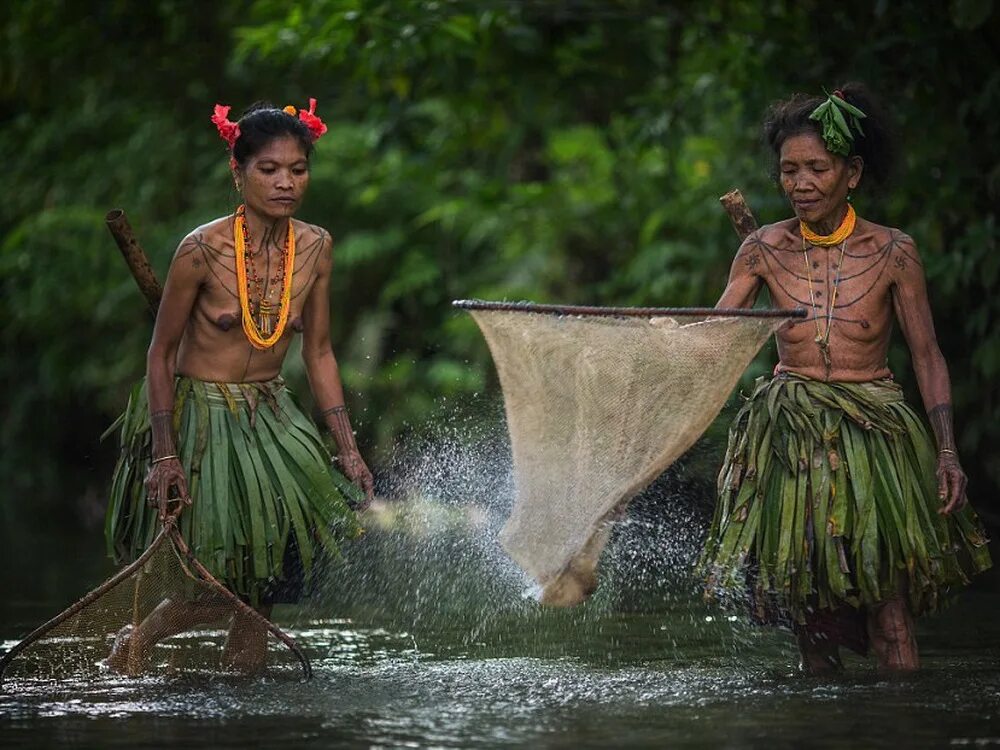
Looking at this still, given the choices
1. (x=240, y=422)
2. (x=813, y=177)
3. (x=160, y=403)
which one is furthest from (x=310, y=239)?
(x=813, y=177)

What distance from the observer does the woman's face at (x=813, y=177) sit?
5.60 metres

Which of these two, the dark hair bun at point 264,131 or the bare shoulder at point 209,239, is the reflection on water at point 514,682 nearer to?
the bare shoulder at point 209,239

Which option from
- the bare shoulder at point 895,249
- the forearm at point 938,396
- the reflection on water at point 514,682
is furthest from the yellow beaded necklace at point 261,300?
the forearm at point 938,396

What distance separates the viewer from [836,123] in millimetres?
5590

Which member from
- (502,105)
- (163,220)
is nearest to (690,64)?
(502,105)

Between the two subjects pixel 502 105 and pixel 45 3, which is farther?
pixel 45 3

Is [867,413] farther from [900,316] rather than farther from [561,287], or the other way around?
[561,287]

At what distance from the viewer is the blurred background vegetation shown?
9469mm

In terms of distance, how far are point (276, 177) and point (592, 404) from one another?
1.21m

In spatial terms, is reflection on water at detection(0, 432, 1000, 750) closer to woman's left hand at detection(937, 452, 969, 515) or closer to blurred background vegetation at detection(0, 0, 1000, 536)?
woman's left hand at detection(937, 452, 969, 515)

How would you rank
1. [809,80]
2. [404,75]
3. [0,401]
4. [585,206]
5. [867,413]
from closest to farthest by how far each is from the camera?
[867,413]
[809,80]
[404,75]
[585,206]
[0,401]

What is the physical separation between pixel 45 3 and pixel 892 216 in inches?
227

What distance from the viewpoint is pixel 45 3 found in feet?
40.3

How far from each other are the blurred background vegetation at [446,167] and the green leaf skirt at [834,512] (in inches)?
103
